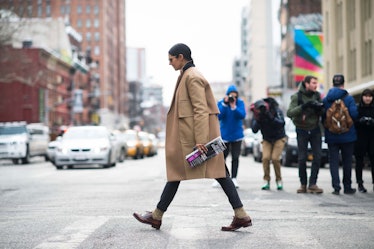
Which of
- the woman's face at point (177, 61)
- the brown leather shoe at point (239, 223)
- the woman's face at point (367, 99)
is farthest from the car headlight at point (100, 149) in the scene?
the brown leather shoe at point (239, 223)

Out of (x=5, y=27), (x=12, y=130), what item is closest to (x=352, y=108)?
(x=12, y=130)

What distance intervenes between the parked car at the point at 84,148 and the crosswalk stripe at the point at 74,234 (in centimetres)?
1755

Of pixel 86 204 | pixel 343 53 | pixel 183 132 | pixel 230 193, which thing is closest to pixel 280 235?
pixel 230 193

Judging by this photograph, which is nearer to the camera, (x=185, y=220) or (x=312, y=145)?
(x=185, y=220)

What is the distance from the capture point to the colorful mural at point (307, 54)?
71438 mm

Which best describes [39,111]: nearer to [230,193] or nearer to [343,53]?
[343,53]

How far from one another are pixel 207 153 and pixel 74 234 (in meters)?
1.47

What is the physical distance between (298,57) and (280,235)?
68.7 m

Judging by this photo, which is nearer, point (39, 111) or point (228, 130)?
point (228, 130)

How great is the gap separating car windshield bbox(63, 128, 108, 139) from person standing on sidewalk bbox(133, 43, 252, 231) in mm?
20103

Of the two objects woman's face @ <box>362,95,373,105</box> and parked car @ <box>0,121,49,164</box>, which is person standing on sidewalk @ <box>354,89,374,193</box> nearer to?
woman's face @ <box>362,95,373,105</box>

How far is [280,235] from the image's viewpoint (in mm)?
7289

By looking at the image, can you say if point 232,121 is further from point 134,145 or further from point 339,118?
point 134,145

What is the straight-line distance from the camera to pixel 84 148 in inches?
1050
